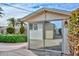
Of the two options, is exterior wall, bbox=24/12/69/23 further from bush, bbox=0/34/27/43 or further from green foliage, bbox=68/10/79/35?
bush, bbox=0/34/27/43

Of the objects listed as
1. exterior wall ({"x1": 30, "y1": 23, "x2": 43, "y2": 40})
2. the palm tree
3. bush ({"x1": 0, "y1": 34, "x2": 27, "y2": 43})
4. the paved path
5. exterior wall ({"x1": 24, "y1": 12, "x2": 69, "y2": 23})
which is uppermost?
exterior wall ({"x1": 24, "y1": 12, "x2": 69, "y2": 23})

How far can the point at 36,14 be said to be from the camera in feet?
8.78

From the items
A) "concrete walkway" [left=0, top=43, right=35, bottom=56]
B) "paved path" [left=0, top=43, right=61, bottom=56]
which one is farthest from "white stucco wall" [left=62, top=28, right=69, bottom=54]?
"concrete walkway" [left=0, top=43, right=35, bottom=56]

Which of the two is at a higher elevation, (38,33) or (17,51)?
(38,33)

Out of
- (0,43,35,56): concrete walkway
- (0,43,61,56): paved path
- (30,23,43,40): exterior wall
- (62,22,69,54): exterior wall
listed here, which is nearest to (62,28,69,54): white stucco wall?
(62,22,69,54): exterior wall

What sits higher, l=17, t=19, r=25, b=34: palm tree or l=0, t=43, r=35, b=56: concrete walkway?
l=17, t=19, r=25, b=34: palm tree

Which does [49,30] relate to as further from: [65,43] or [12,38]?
[12,38]

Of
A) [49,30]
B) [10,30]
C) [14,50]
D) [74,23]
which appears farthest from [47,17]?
[14,50]

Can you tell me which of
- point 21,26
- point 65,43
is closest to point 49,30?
point 65,43

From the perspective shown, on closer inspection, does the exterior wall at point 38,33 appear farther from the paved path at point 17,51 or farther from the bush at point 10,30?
the bush at point 10,30

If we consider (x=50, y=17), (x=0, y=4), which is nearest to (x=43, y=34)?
(x=50, y=17)

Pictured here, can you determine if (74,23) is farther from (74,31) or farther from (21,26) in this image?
(21,26)

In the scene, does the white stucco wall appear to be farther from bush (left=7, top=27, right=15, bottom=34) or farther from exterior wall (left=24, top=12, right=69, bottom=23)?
bush (left=7, top=27, right=15, bottom=34)

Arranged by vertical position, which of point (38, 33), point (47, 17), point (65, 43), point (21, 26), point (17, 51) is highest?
point (47, 17)
